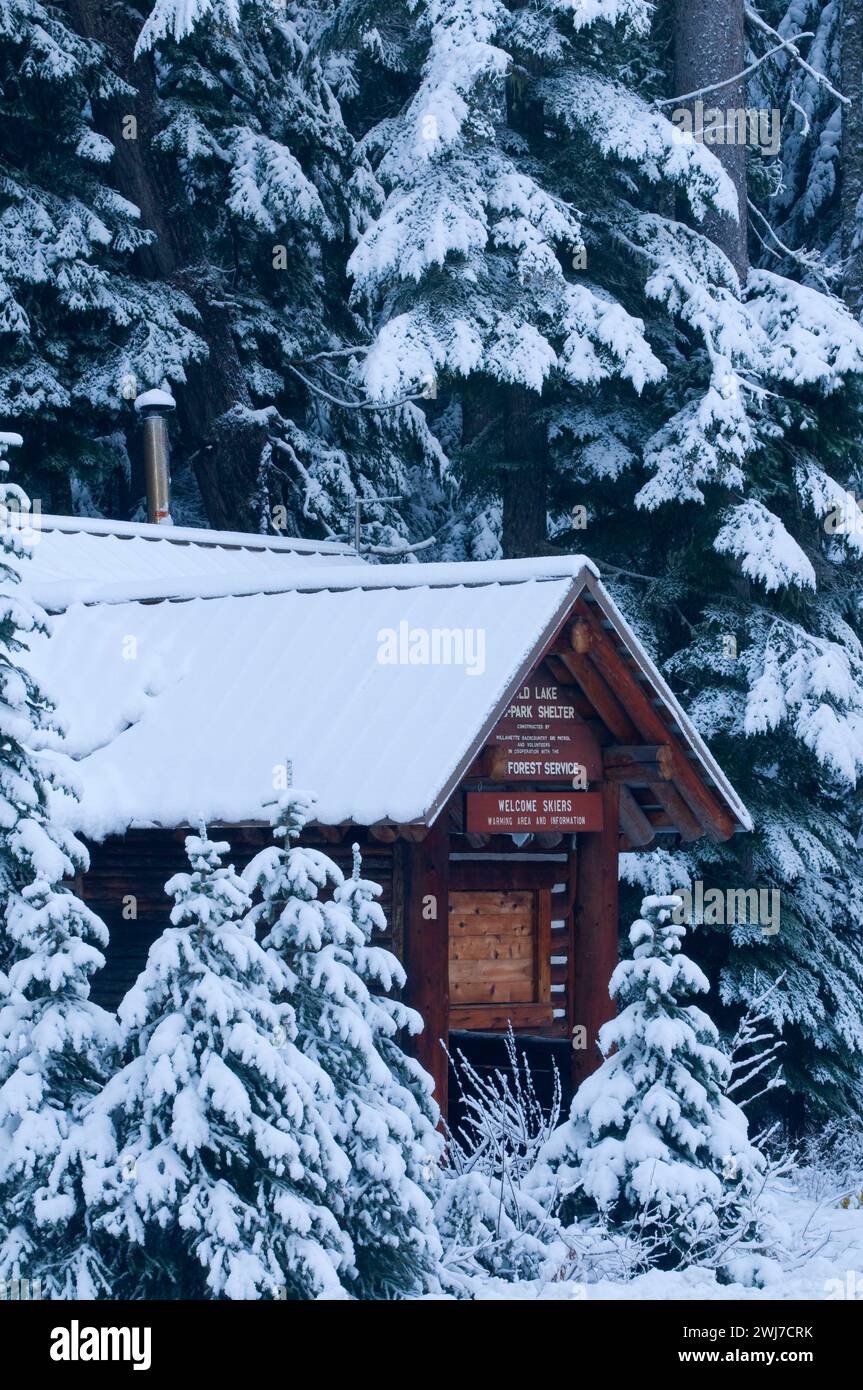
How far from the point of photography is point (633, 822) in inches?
532

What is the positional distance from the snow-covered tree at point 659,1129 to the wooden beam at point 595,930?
191cm

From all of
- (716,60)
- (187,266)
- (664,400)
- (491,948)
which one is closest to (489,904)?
(491,948)

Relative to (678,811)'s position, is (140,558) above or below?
above

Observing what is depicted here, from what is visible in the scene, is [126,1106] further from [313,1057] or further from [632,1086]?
[632,1086]

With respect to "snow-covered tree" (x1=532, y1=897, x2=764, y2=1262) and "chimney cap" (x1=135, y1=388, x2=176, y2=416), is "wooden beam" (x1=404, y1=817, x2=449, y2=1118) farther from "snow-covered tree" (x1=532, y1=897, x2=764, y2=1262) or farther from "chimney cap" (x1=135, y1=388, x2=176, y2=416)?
"chimney cap" (x1=135, y1=388, x2=176, y2=416)

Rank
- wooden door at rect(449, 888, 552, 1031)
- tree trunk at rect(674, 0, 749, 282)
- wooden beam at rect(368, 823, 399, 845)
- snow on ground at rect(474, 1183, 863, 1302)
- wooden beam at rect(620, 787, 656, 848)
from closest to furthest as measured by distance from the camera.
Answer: snow on ground at rect(474, 1183, 863, 1302) < wooden beam at rect(368, 823, 399, 845) < wooden door at rect(449, 888, 552, 1031) < wooden beam at rect(620, 787, 656, 848) < tree trunk at rect(674, 0, 749, 282)

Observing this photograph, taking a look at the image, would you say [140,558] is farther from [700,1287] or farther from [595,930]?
[700,1287]

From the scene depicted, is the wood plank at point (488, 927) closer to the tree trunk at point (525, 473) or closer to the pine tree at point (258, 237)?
the tree trunk at point (525, 473)

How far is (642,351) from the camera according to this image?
17.7m

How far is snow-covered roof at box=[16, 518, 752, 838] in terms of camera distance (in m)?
10.8

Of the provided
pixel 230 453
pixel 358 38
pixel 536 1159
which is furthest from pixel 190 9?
pixel 536 1159

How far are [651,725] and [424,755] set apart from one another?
7.66ft

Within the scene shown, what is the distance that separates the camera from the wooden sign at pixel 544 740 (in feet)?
39.4

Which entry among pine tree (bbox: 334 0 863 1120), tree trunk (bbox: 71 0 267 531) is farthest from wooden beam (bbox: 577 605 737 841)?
tree trunk (bbox: 71 0 267 531)
